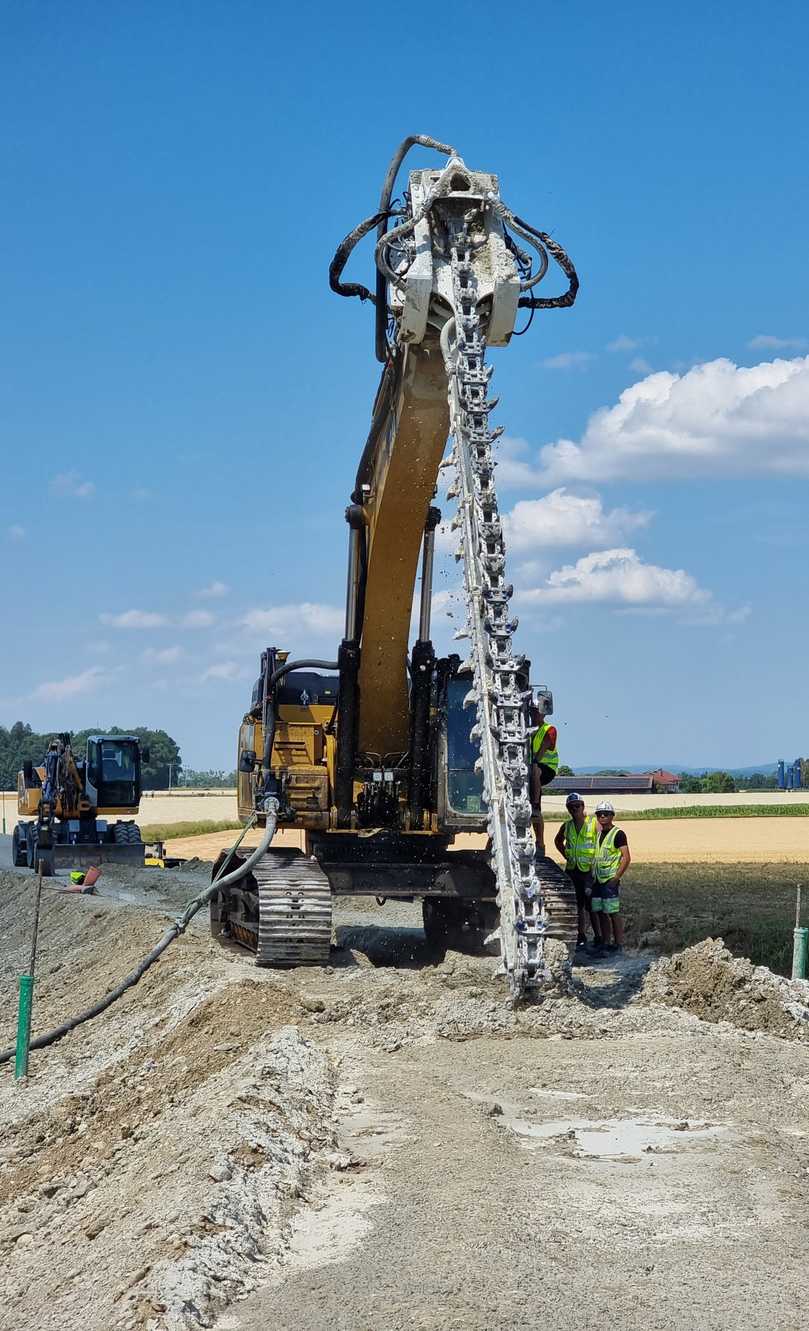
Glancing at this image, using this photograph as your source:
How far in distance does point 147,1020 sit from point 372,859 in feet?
9.08

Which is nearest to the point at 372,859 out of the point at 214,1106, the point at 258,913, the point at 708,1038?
the point at 258,913

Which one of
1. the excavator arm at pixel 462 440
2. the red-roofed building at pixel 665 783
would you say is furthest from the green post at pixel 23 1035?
the red-roofed building at pixel 665 783

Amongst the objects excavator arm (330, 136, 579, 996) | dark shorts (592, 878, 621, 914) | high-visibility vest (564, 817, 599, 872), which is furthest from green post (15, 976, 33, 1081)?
dark shorts (592, 878, 621, 914)

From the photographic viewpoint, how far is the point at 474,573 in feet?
35.2

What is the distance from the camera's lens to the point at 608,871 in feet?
45.8

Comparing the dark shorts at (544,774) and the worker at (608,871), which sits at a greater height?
the dark shorts at (544,774)

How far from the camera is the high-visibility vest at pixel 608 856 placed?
544 inches

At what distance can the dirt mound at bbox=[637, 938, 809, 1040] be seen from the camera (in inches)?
387

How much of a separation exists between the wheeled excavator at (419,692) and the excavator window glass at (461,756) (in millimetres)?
21

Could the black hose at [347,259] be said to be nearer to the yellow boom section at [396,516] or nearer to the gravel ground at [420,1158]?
the yellow boom section at [396,516]

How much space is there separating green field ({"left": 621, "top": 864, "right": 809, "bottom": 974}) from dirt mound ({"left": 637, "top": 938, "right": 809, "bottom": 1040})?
11.2ft

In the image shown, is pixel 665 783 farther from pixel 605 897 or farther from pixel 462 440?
pixel 462 440

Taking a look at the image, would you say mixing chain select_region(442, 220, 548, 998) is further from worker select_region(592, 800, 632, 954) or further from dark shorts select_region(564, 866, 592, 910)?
dark shorts select_region(564, 866, 592, 910)

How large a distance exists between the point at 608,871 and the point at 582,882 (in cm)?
55
